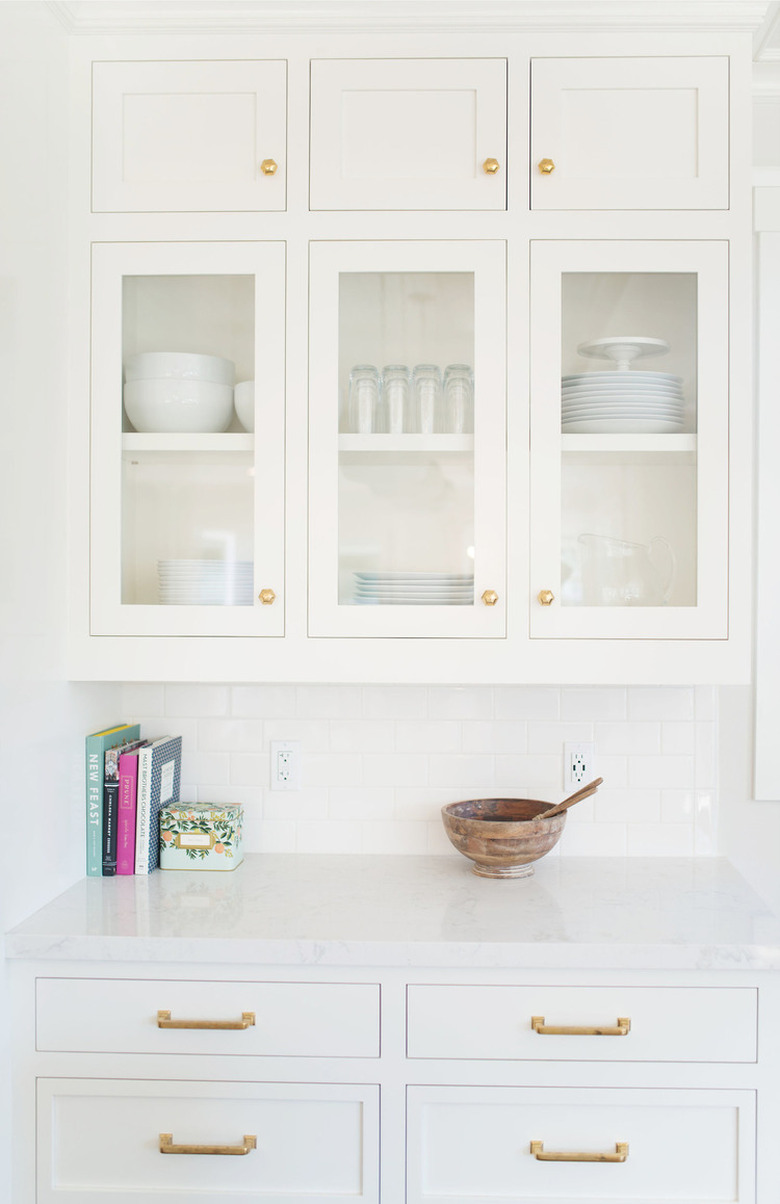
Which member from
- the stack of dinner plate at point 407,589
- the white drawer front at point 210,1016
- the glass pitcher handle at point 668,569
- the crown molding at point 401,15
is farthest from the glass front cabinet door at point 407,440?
the white drawer front at point 210,1016

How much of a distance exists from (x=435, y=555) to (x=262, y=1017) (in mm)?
874

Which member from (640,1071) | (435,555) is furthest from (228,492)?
(640,1071)

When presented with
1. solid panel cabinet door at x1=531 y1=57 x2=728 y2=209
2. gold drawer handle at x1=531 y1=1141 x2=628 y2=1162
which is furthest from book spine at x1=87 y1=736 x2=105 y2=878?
solid panel cabinet door at x1=531 y1=57 x2=728 y2=209

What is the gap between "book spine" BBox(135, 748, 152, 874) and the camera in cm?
192

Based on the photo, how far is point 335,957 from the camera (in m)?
→ 1.56

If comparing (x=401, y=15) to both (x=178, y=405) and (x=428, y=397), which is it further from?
(x=178, y=405)

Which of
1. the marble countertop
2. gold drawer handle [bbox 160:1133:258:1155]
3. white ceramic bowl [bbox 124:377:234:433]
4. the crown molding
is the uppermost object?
the crown molding

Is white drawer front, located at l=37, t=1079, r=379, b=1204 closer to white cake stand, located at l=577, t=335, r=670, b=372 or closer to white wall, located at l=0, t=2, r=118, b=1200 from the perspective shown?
white wall, located at l=0, t=2, r=118, b=1200

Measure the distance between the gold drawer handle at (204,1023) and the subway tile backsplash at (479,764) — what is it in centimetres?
55

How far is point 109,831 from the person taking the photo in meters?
1.92

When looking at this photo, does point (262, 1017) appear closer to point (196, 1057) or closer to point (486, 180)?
point (196, 1057)

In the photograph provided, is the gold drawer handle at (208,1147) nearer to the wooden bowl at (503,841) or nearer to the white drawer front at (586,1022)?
the white drawer front at (586,1022)

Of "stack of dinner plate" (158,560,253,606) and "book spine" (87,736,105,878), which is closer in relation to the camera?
"stack of dinner plate" (158,560,253,606)

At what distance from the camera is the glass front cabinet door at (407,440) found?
5.78ft
